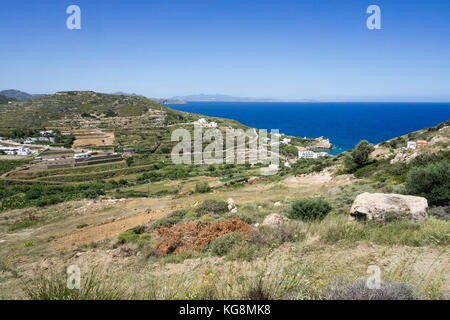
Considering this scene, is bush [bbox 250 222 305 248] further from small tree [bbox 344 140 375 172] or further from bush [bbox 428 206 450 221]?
small tree [bbox 344 140 375 172]

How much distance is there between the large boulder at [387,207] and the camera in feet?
20.0

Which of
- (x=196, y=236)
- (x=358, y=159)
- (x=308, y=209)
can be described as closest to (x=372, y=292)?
(x=196, y=236)

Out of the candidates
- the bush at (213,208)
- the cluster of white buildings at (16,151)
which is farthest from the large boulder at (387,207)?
the cluster of white buildings at (16,151)

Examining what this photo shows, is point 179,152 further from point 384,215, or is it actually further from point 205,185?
point 384,215

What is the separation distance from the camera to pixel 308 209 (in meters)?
8.30

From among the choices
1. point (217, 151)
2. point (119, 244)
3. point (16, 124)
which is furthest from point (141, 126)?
Result: point (119, 244)

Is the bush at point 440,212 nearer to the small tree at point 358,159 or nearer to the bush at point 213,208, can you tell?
the bush at point 213,208

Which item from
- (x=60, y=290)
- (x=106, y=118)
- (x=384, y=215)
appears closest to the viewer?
(x=60, y=290)

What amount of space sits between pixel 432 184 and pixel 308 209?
4267 millimetres

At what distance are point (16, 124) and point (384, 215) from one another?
99455 mm

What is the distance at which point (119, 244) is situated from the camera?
936 cm

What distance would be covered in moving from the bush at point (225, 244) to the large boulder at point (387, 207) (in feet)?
11.3

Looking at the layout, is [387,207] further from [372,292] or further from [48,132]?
[48,132]
